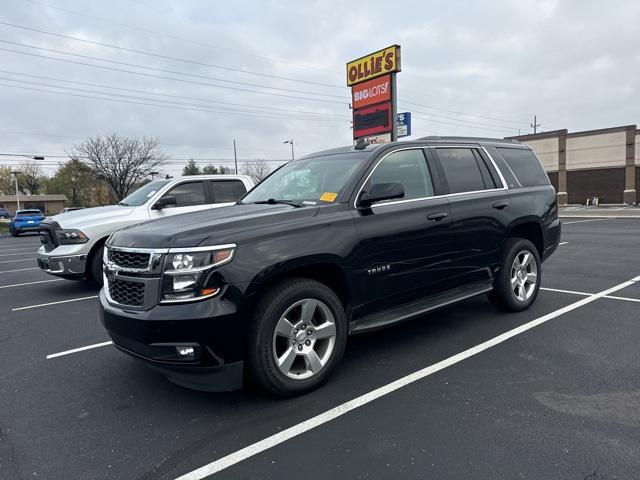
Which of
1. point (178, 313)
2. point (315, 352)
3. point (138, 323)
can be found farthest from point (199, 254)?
point (315, 352)

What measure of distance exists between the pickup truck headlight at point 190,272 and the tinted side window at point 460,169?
2646 mm

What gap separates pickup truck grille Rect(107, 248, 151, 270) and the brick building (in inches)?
1621

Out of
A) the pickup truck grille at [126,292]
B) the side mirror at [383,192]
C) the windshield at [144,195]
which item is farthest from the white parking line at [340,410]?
the windshield at [144,195]

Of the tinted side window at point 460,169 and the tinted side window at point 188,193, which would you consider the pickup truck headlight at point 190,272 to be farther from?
the tinted side window at point 188,193

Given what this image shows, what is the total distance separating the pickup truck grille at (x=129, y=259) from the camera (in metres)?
3.26

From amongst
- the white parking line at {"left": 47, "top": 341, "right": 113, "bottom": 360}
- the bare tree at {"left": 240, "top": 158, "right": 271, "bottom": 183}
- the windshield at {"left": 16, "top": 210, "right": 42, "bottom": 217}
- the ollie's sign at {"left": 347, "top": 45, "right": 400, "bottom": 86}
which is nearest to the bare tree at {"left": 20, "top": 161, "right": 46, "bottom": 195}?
the bare tree at {"left": 240, "top": 158, "right": 271, "bottom": 183}

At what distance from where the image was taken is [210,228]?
10.8ft

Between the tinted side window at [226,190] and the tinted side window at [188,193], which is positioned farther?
the tinted side window at [226,190]

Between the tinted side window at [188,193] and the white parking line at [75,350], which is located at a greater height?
the tinted side window at [188,193]

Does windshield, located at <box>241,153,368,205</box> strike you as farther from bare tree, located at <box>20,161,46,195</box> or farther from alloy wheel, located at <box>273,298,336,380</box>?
bare tree, located at <box>20,161,46,195</box>

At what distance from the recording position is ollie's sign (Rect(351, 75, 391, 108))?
18564 mm

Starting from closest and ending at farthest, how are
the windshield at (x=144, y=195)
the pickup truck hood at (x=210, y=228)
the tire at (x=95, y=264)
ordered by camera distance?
the pickup truck hood at (x=210, y=228)
the tire at (x=95, y=264)
the windshield at (x=144, y=195)

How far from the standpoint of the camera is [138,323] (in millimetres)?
3127

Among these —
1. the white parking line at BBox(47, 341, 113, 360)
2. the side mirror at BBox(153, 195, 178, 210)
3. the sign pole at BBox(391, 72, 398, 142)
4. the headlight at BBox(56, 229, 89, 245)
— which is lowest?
the white parking line at BBox(47, 341, 113, 360)
